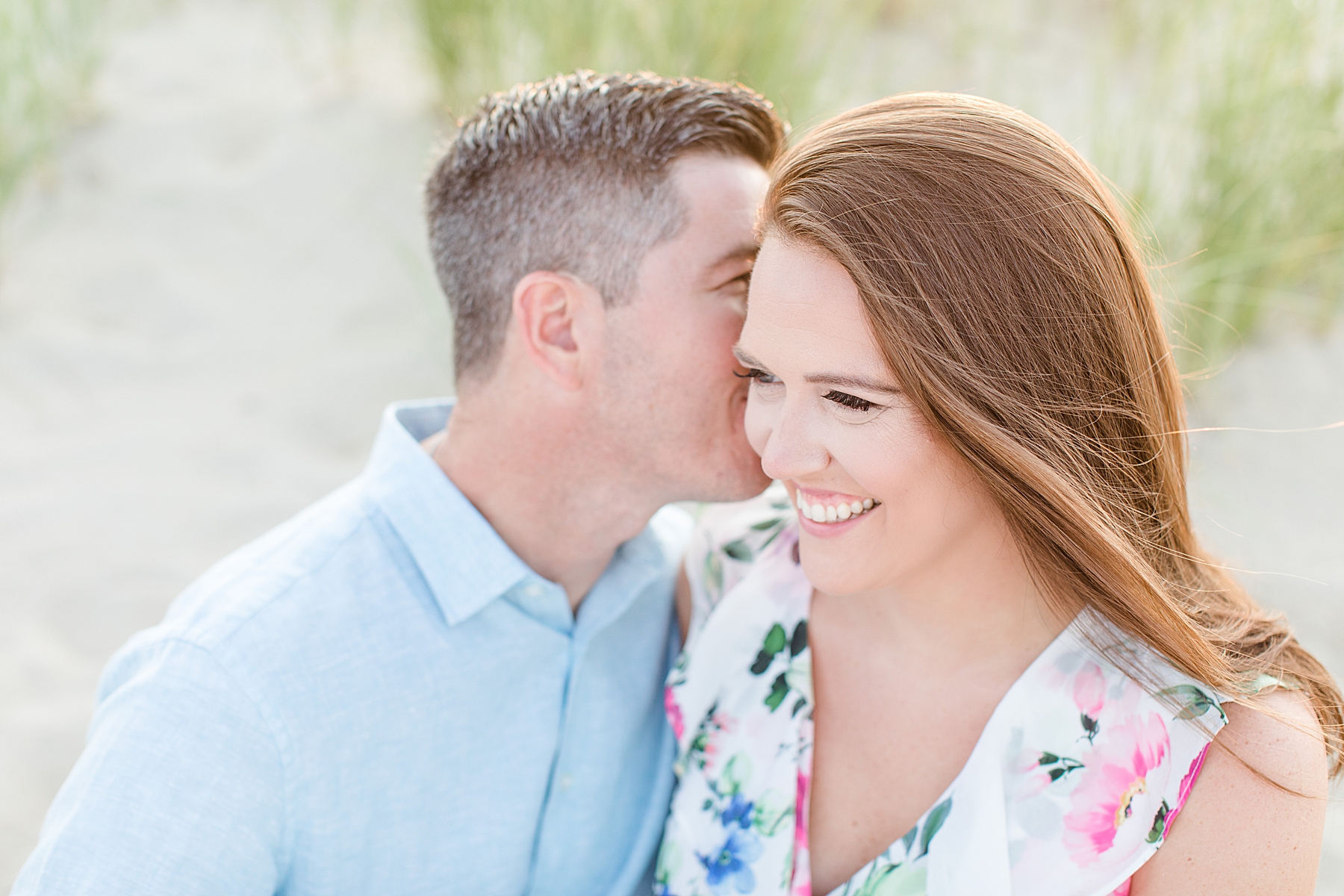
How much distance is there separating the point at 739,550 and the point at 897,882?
0.67 metres

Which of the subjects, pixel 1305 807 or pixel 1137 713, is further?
pixel 1137 713

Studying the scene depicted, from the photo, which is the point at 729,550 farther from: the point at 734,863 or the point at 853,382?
the point at 853,382

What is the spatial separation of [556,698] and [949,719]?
2.14ft

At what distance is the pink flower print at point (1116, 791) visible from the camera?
1396 mm

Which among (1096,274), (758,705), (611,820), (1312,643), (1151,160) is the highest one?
(1096,274)

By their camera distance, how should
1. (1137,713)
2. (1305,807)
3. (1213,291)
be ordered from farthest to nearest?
(1213,291), (1137,713), (1305,807)

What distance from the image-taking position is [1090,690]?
4.87 feet

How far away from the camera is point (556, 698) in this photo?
1.81 m

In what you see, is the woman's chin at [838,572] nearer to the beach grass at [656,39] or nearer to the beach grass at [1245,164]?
the beach grass at [656,39]

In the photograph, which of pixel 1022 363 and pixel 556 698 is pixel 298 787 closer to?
pixel 556 698

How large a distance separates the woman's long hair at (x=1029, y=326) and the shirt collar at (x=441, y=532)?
714 mm

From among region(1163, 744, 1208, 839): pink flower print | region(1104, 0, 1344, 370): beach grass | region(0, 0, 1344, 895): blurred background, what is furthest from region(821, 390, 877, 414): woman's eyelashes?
region(1104, 0, 1344, 370): beach grass

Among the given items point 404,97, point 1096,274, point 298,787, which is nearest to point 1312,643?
point 1096,274

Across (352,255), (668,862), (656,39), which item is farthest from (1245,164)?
(352,255)
